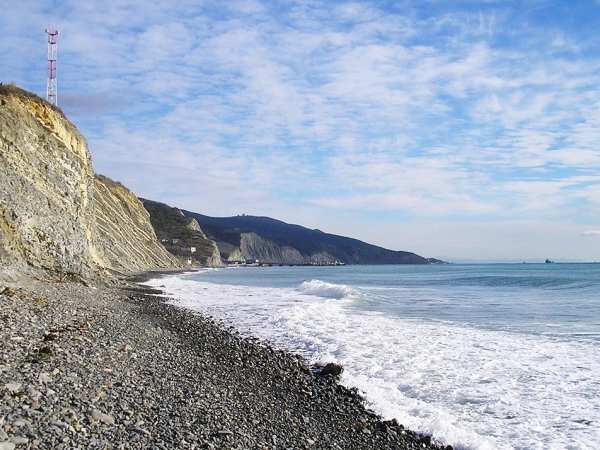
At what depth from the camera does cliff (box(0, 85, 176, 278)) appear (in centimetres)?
2294

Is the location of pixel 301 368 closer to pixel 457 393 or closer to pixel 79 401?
pixel 457 393

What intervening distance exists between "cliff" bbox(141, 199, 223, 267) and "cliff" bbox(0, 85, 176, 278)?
302ft

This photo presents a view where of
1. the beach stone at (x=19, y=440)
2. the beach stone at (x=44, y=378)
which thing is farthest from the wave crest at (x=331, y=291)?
the beach stone at (x=19, y=440)

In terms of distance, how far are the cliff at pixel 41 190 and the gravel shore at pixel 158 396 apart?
32.5 feet

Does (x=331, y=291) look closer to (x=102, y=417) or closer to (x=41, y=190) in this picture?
(x=41, y=190)

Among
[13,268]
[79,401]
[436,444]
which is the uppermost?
[13,268]

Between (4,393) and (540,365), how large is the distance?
11.8 metres

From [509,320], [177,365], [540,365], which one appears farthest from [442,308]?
[177,365]

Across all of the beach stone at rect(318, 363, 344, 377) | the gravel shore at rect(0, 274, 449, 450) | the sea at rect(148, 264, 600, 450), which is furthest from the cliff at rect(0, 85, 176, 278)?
the beach stone at rect(318, 363, 344, 377)

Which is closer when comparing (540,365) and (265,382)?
(265,382)

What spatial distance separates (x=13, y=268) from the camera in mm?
21203

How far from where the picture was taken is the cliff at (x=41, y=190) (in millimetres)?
22938

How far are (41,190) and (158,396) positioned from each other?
23.3m

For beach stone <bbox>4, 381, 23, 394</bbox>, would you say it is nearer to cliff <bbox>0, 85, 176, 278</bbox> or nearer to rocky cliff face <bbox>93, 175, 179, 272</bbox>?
cliff <bbox>0, 85, 176, 278</bbox>
